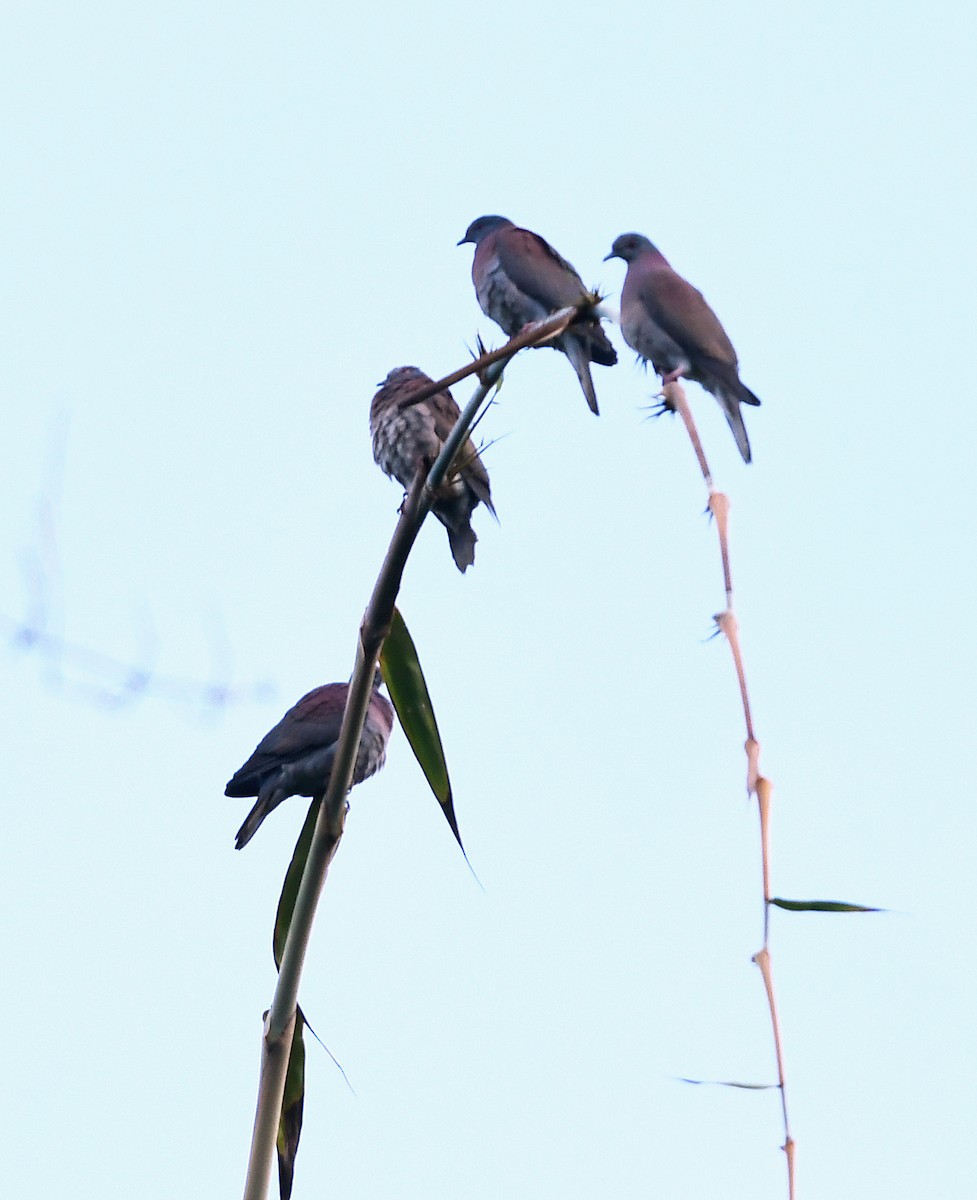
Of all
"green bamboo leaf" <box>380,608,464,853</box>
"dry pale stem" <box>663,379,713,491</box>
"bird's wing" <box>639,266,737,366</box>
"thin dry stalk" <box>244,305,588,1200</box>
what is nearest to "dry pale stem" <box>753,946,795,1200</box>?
"dry pale stem" <box>663,379,713,491</box>

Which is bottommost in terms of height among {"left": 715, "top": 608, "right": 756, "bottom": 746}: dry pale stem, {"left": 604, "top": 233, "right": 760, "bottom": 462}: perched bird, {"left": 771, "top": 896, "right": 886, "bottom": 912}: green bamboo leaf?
{"left": 771, "top": 896, "right": 886, "bottom": 912}: green bamboo leaf

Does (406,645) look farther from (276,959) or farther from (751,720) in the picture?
(751,720)

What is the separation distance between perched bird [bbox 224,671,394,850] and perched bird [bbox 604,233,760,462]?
221 cm

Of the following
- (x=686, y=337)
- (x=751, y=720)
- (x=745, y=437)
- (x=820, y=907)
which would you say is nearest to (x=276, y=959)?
(x=820, y=907)

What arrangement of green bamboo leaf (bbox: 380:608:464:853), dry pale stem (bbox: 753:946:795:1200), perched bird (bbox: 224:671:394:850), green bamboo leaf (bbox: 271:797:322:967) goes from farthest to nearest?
perched bird (bbox: 224:671:394:850)
green bamboo leaf (bbox: 271:797:322:967)
green bamboo leaf (bbox: 380:608:464:853)
dry pale stem (bbox: 753:946:795:1200)

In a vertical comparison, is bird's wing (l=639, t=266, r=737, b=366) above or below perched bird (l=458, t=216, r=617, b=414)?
below

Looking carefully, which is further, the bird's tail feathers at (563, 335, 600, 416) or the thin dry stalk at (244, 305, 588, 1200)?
the bird's tail feathers at (563, 335, 600, 416)

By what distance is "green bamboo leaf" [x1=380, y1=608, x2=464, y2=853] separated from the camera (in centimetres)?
210

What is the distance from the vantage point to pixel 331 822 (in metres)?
1.76

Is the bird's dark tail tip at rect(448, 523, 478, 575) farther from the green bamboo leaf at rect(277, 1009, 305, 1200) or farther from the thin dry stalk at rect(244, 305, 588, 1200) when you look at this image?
the thin dry stalk at rect(244, 305, 588, 1200)

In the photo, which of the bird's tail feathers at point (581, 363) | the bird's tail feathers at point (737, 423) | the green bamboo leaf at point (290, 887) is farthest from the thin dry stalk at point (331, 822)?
the bird's tail feathers at point (581, 363)

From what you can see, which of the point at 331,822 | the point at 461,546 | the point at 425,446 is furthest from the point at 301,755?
the point at 331,822

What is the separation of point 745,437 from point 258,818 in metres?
3.22

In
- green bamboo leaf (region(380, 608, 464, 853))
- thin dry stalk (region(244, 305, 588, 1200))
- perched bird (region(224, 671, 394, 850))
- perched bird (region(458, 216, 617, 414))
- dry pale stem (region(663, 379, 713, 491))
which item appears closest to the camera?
dry pale stem (region(663, 379, 713, 491))
